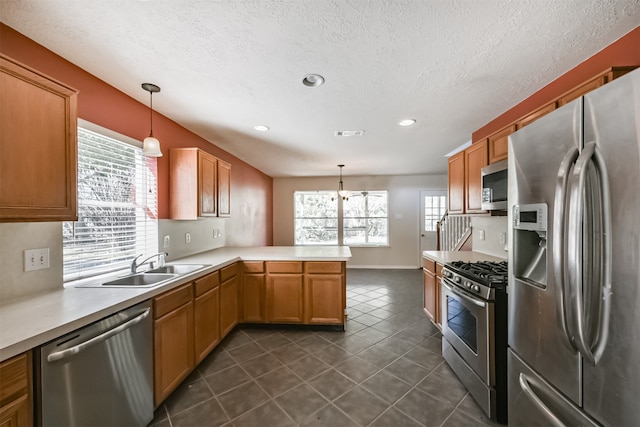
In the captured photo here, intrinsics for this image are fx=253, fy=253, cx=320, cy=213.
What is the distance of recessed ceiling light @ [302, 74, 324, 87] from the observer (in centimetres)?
188

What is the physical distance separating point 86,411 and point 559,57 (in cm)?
339

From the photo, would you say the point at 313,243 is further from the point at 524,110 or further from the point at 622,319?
the point at 622,319

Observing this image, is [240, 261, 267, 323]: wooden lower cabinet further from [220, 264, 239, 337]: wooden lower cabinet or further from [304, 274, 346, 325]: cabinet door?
[304, 274, 346, 325]: cabinet door

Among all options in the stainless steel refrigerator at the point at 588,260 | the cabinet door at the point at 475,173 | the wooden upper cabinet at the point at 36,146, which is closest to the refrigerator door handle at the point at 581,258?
the stainless steel refrigerator at the point at 588,260

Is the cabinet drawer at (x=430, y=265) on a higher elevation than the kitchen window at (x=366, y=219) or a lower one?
lower

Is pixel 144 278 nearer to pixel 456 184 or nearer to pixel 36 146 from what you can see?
pixel 36 146

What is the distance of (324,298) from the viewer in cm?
297

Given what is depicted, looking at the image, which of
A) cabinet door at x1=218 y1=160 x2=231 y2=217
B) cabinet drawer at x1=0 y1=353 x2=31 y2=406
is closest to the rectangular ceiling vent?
cabinet door at x1=218 y1=160 x2=231 y2=217

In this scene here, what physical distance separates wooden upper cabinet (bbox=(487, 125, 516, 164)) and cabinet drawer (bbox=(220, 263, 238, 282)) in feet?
9.39

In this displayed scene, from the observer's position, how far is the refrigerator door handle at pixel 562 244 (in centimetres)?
94

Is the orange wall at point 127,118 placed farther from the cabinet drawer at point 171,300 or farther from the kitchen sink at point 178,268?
the cabinet drawer at point 171,300

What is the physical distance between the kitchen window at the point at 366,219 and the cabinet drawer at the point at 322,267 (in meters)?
3.80

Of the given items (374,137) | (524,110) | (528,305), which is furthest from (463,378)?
(374,137)

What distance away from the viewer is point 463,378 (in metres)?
1.99
